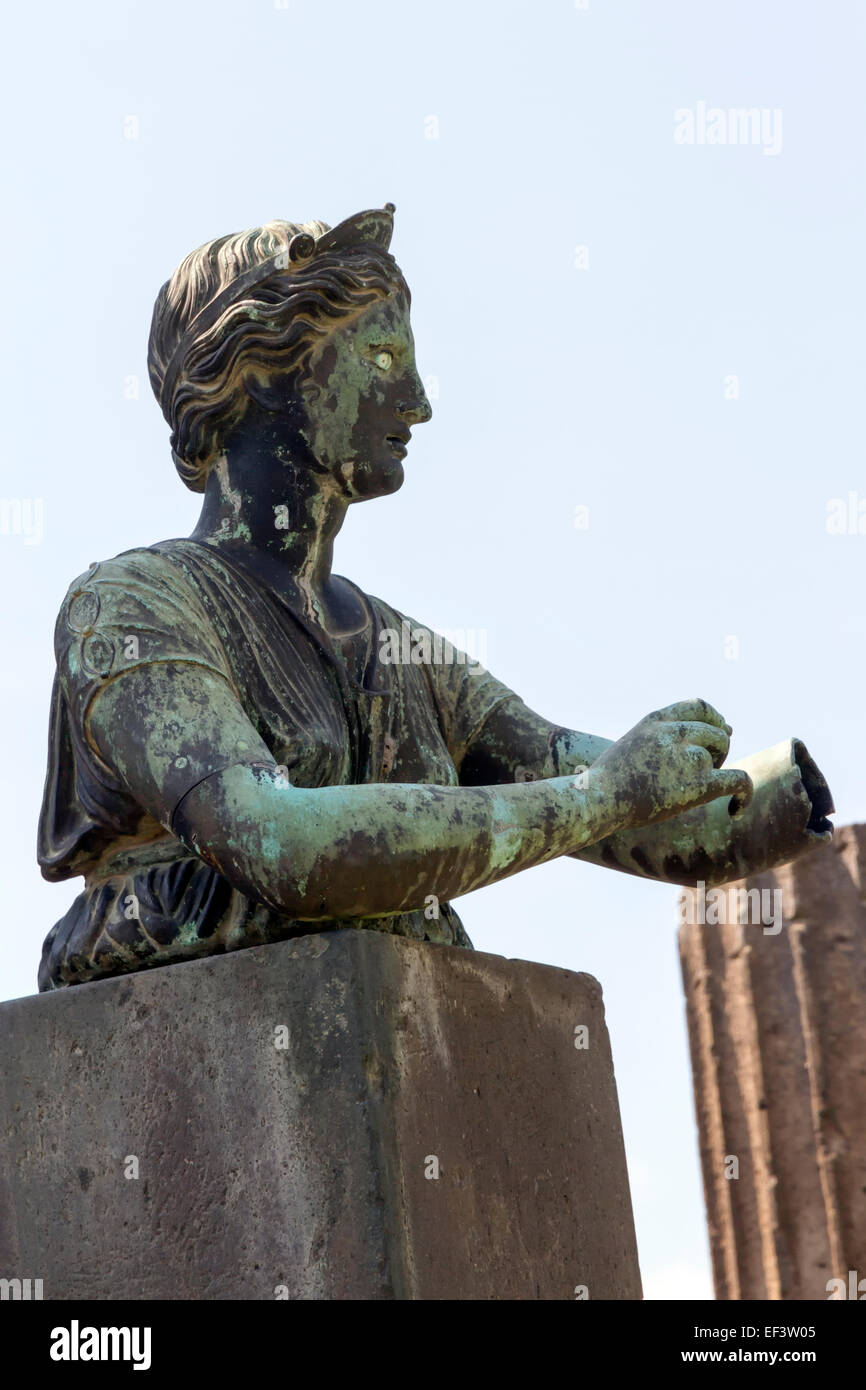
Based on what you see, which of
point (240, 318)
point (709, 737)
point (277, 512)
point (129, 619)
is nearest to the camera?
point (129, 619)

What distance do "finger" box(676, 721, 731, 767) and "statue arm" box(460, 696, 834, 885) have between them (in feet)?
1.23

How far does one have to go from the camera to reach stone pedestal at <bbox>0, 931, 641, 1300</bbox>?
4.18 m

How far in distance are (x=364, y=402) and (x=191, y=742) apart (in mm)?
1160

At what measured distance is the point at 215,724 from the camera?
170 inches

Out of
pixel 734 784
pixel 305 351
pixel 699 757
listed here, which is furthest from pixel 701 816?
pixel 305 351

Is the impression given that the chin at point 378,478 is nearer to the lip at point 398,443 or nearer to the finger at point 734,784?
the lip at point 398,443

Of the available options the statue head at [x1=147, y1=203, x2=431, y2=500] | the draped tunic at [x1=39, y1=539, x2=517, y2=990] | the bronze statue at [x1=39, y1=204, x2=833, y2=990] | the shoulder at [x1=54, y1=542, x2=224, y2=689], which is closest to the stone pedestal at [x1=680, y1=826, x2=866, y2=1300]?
the bronze statue at [x1=39, y1=204, x2=833, y2=990]

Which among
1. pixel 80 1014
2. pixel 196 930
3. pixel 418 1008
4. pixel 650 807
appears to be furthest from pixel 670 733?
pixel 80 1014

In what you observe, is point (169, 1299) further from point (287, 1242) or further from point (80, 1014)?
point (80, 1014)

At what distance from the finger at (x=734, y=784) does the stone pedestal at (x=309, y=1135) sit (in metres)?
0.66

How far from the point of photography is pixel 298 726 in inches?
185

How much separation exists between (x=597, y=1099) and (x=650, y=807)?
849 millimetres

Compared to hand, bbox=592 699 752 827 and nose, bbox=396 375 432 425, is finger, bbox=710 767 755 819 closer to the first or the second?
hand, bbox=592 699 752 827

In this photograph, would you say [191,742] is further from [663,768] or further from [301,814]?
[663,768]
